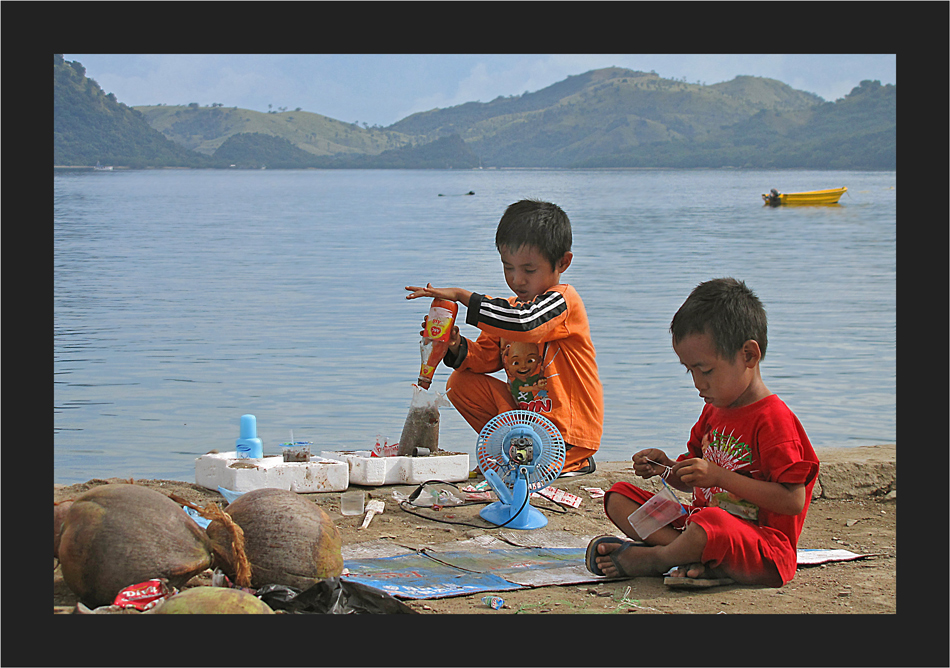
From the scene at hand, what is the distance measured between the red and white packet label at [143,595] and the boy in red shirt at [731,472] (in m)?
1.76

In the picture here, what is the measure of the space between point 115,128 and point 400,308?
3037 inches

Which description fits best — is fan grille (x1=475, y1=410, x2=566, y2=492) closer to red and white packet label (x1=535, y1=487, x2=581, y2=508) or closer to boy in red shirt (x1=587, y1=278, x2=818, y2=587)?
red and white packet label (x1=535, y1=487, x2=581, y2=508)

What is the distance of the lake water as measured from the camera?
895 centimetres

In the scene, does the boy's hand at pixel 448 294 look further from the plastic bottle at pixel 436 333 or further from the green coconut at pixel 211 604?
the green coconut at pixel 211 604

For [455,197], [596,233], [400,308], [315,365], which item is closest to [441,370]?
[315,365]

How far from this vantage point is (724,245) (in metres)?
28.9

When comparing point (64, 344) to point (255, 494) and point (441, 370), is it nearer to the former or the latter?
point (441, 370)

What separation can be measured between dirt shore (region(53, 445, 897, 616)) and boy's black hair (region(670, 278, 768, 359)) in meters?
1.00

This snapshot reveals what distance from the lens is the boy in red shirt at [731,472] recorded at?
4.19 metres

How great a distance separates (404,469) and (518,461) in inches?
38.5

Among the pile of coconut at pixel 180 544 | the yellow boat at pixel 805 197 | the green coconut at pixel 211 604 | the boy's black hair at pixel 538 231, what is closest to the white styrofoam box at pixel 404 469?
the boy's black hair at pixel 538 231

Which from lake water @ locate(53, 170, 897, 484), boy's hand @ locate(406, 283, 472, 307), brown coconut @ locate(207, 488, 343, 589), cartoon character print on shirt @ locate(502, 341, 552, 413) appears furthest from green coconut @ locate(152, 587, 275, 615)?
lake water @ locate(53, 170, 897, 484)

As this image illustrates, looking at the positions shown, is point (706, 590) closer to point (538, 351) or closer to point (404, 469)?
point (538, 351)

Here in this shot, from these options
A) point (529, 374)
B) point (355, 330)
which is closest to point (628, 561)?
point (529, 374)
